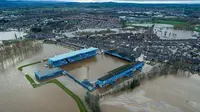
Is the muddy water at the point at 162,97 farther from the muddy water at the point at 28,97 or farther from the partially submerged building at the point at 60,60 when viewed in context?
the partially submerged building at the point at 60,60

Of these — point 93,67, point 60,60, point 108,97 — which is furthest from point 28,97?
point 93,67

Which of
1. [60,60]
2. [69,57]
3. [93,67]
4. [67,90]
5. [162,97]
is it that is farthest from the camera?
[69,57]

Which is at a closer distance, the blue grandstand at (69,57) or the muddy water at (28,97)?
the muddy water at (28,97)

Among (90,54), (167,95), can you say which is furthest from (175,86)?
(90,54)

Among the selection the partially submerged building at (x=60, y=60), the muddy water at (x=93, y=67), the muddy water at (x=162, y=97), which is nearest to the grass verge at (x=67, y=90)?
the partially submerged building at (x=60, y=60)

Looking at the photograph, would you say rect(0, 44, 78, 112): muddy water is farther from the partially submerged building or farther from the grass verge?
the partially submerged building

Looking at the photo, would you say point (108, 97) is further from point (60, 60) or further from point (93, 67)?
point (60, 60)

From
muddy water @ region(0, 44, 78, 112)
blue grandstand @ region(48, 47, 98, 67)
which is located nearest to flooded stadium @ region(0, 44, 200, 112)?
muddy water @ region(0, 44, 78, 112)
